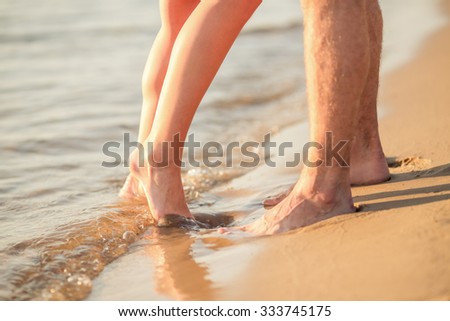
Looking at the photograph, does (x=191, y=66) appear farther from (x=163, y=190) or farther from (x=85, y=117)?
(x=85, y=117)

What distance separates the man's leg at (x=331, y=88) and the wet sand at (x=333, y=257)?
0.06 m

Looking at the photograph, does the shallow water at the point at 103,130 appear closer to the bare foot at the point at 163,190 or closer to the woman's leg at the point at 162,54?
Result: the bare foot at the point at 163,190

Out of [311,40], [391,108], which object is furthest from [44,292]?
[391,108]

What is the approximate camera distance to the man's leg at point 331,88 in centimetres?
218

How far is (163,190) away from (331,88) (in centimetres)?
72

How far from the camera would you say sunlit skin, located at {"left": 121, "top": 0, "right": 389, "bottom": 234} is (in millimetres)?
2189

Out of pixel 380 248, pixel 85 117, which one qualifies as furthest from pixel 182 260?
pixel 85 117

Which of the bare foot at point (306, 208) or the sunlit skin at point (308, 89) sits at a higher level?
the sunlit skin at point (308, 89)

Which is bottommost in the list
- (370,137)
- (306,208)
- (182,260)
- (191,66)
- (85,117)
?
(182,260)

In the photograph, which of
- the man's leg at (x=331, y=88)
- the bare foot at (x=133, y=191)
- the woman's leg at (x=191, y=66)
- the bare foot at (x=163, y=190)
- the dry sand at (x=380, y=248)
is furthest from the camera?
the bare foot at (x=133, y=191)

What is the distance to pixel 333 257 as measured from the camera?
200cm

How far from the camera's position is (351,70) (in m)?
2.18

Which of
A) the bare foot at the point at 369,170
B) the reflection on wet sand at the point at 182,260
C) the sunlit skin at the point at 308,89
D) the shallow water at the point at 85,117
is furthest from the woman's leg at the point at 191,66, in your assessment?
the bare foot at the point at 369,170
